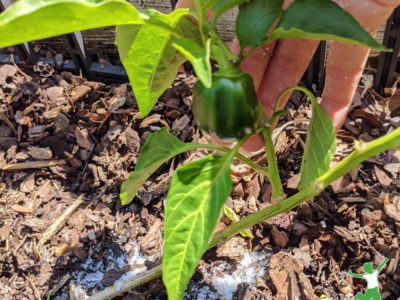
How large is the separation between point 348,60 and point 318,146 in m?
0.41

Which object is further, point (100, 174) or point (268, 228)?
point (100, 174)

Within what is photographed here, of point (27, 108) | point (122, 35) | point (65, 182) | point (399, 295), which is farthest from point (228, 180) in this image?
point (27, 108)

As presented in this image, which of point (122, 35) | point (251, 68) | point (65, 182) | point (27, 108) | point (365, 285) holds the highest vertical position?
point (122, 35)

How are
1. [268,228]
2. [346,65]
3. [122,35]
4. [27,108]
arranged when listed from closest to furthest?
[122,35] → [346,65] → [268,228] → [27,108]

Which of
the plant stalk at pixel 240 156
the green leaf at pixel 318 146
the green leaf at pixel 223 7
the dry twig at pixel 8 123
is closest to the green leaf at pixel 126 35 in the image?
the green leaf at pixel 223 7

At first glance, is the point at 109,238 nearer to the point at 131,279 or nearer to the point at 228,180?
the point at 131,279

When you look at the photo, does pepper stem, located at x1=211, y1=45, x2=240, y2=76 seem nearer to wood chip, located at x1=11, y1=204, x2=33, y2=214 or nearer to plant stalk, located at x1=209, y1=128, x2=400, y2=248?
plant stalk, located at x1=209, y1=128, x2=400, y2=248

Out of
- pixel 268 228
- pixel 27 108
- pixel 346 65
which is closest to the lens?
pixel 346 65

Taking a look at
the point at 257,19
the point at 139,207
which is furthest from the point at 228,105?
the point at 139,207

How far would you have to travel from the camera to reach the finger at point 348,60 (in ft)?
3.54

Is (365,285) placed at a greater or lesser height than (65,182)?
lesser

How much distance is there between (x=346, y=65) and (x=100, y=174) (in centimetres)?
94

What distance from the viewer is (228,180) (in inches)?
30.6

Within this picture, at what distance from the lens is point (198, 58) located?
0.66m
